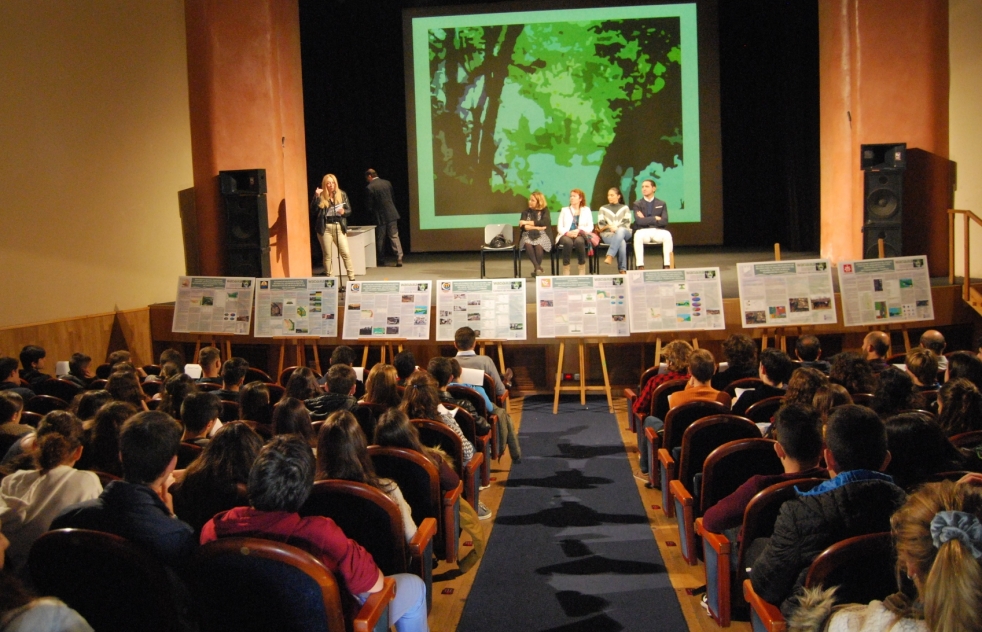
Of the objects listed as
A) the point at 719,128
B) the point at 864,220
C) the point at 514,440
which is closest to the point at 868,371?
the point at 514,440

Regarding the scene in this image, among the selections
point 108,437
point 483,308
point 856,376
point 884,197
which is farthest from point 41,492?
point 884,197

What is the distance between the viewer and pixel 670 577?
3.86m

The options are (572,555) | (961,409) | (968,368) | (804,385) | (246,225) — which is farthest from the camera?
(246,225)

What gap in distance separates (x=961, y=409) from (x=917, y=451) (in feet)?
2.26

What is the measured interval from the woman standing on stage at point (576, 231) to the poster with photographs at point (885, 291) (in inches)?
112

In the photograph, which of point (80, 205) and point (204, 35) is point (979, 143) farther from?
point (80, 205)

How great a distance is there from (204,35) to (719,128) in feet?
21.5

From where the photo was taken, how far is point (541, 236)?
9.64m

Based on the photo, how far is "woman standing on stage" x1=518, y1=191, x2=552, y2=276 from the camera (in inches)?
379

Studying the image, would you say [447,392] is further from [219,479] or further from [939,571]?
[939,571]

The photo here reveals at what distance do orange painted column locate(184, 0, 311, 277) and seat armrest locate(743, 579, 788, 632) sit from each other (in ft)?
26.1

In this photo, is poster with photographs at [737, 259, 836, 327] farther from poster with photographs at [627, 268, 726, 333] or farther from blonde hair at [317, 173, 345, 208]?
blonde hair at [317, 173, 345, 208]

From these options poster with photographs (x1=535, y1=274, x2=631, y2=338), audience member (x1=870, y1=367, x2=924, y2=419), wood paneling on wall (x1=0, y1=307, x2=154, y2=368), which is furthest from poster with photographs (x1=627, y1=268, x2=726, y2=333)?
wood paneling on wall (x1=0, y1=307, x2=154, y2=368)

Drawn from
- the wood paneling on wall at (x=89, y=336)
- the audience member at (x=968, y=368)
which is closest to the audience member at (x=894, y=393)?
the audience member at (x=968, y=368)
